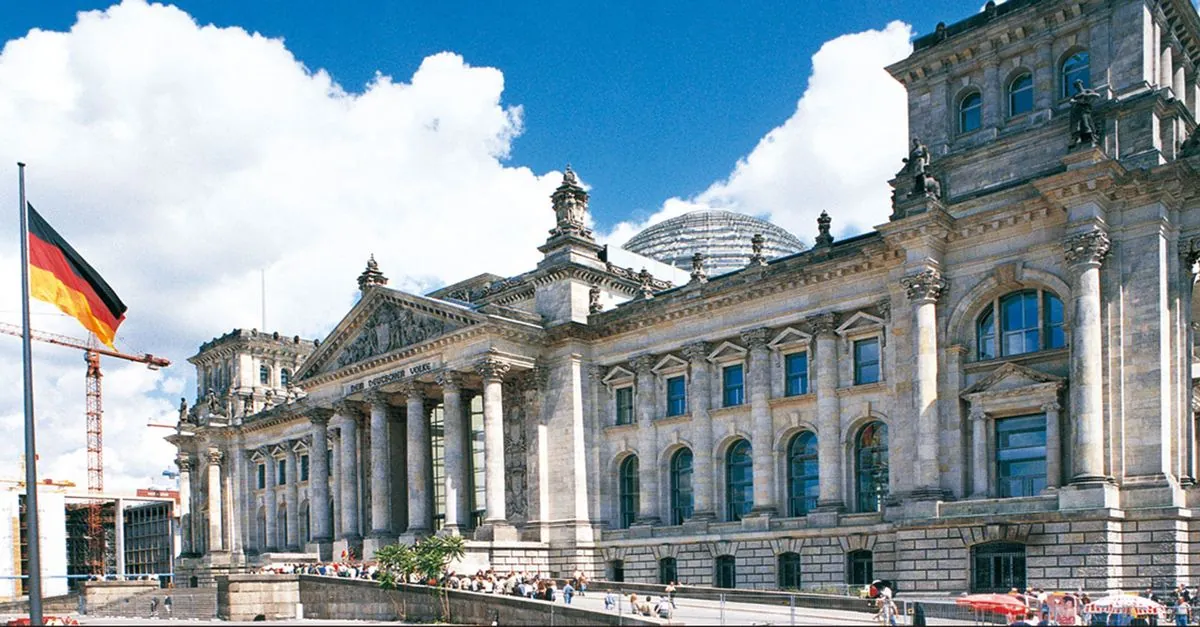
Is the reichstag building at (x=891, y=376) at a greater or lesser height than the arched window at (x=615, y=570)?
greater

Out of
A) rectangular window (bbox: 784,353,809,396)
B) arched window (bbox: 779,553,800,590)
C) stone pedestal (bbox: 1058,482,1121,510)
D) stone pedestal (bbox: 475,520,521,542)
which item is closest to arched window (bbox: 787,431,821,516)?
rectangular window (bbox: 784,353,809,396)

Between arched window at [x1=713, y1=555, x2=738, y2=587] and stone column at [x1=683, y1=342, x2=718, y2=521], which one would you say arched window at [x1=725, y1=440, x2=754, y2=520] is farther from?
arched window at [x1=713, y1=555, x2=738, y2=587]

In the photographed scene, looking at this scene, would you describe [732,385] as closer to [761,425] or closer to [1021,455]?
[761,425]

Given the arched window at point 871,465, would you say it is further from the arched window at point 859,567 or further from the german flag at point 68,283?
the german flag at point 68,283

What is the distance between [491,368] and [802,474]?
638 inches

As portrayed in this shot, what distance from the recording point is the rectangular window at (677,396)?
53.5 metres

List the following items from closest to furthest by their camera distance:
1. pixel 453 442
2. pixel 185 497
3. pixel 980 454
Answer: pixel 980 454 → pixel 453 442 → pixel 185 497

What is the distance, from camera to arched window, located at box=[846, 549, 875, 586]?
44.8m

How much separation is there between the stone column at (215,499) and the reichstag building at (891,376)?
65.7ft

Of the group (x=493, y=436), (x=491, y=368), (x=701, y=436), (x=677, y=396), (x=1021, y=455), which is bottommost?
(x=493, y=436)

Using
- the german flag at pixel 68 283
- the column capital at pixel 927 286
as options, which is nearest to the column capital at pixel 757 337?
the column capital at pixel 927 286

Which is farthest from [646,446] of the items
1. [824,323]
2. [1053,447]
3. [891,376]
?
[1053,447]

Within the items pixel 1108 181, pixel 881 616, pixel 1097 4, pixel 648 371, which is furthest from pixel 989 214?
pixel 648 371

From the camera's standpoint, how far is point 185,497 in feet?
307
